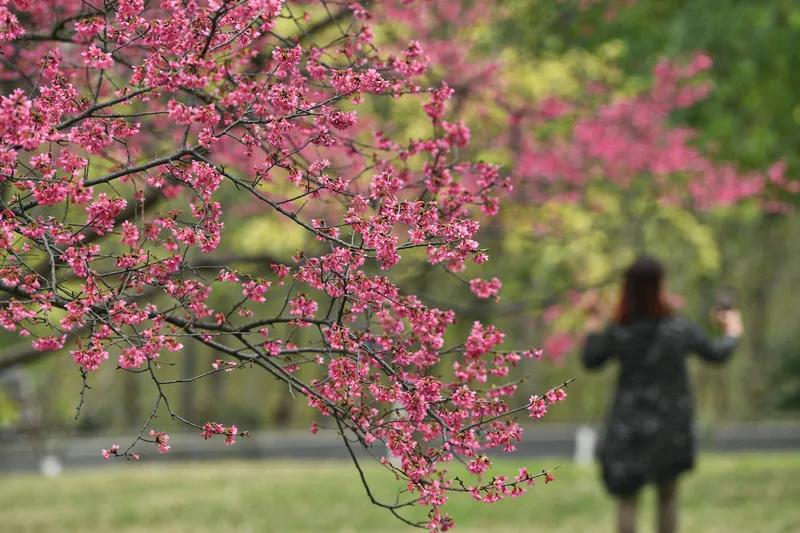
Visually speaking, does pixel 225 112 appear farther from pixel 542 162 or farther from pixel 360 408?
pixel 542 162

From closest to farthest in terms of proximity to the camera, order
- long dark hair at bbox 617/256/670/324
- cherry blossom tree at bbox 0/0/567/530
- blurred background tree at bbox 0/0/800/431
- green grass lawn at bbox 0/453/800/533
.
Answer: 1. cherry blossom tree at bbox 0/0/567/530
2. long dark hair at bbox 617/256/670/324
3. blurred background tree at bbox 0/0/800/431
4. green grass lawn at bbox 0/453/800/533

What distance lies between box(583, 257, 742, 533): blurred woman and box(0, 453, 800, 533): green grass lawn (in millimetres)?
3417

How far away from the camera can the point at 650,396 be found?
9.03m

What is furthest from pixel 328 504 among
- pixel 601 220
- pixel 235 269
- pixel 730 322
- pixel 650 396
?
pixel 235 269

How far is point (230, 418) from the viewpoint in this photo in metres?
32.3

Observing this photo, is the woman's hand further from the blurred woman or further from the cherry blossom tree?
the cherry blossom tree

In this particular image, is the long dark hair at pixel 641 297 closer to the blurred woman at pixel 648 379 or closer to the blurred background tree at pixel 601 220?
the blurred woman at pixel 648 379

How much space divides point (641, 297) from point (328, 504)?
754 cm

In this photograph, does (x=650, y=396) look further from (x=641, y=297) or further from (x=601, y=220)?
(x=601, y=220)

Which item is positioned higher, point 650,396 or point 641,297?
point 641,297

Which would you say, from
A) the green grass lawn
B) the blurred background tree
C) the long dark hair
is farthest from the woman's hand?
the green grass lawn

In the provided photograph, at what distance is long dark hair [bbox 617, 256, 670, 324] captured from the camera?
348 inches

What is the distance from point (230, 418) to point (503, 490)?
28784 mm

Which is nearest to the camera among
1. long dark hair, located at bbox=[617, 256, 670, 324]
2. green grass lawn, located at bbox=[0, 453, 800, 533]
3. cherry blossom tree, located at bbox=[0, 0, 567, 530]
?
cherry blossom tree, located at bbox=[0, 0, 567, 530]
